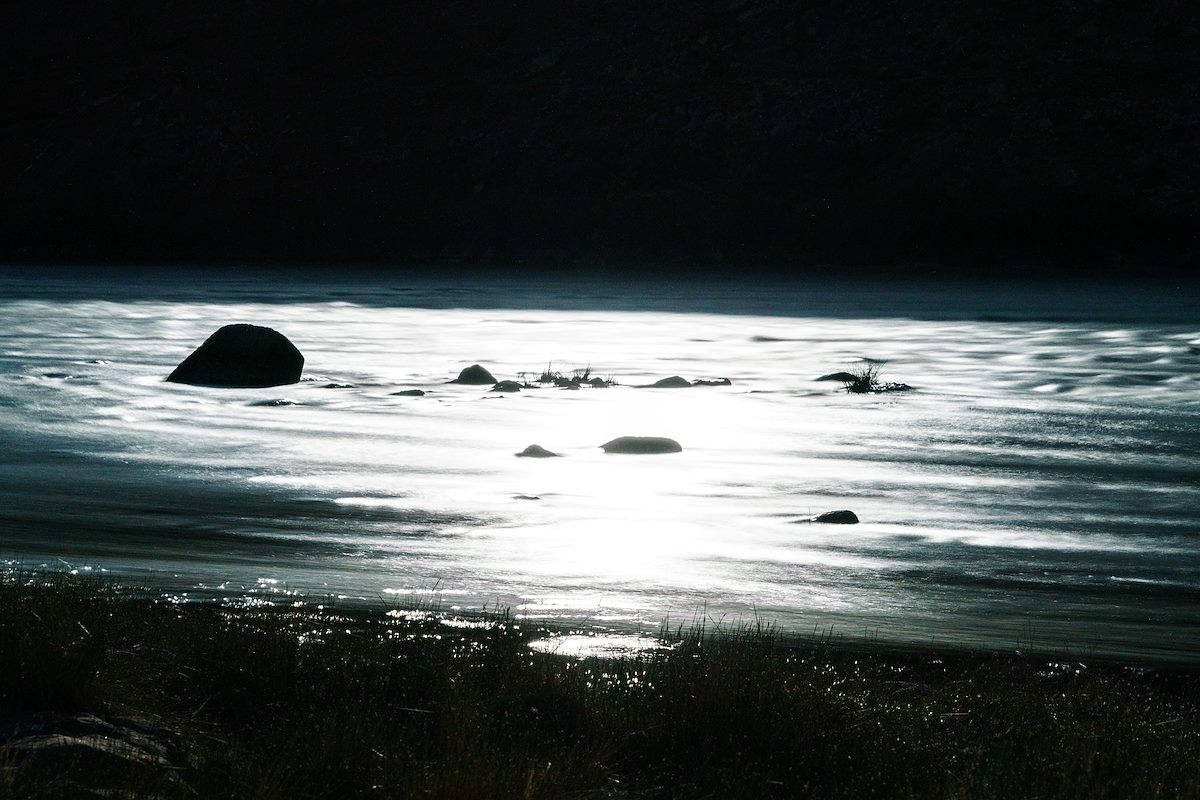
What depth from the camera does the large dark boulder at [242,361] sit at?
833 inches

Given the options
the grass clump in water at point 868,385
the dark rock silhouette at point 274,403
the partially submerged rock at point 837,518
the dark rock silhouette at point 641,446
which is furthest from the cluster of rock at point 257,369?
the partially submerged rock at point 837,518

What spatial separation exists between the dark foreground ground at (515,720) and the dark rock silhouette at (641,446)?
301 inches

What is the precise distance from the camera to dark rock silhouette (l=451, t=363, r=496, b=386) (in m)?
22.0

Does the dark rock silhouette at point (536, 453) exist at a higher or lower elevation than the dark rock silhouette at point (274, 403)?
higher

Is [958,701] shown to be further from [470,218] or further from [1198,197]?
[470,218]

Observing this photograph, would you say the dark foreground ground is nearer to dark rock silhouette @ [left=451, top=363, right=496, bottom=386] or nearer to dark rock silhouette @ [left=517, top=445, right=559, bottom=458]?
dark rock silhouette @ [left=517, top=445, right=559, bottom=458]

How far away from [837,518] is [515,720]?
5737mm

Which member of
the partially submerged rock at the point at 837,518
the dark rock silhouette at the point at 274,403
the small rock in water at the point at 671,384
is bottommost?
the dark rock silhouette at the point at 274,403

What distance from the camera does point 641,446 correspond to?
15.3 m

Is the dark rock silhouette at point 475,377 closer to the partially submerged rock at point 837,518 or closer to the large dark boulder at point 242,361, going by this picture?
the large dark boulder at point 242,361

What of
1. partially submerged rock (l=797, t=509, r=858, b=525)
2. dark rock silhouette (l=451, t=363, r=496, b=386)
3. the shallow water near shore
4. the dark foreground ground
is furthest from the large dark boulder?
the dark foreground ground

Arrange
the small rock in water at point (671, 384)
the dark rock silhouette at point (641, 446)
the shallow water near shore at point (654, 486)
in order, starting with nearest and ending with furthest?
the shallow water near shore at point (654, 486), the dark rock silhouette at point (641, 446), the small rock in water at point (671, 384)

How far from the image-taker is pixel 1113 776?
582 centimetres

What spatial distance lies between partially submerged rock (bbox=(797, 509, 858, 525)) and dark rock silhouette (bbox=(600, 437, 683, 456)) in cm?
367
